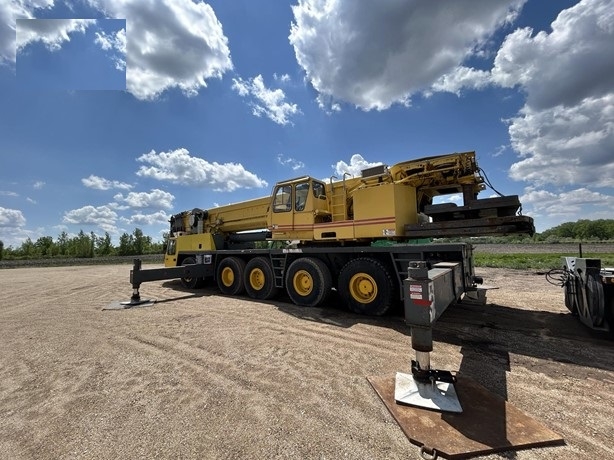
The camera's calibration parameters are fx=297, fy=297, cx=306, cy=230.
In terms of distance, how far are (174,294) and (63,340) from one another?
5.21 meters

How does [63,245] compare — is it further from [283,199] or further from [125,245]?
[283,199]

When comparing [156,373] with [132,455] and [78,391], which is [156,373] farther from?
[132,455]

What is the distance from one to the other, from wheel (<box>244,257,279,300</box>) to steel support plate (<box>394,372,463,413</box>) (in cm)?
590

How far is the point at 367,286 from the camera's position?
22.5 feet

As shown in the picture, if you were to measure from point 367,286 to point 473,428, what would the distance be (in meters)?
4.28

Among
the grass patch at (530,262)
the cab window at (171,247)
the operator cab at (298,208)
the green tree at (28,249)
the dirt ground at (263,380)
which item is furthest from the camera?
the green tree at (28,249)

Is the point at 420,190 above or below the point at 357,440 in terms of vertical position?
above

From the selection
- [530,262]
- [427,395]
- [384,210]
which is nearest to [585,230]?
[530,262]

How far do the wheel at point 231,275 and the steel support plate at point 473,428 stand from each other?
7.33 meters

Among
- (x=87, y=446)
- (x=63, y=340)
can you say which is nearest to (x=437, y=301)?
(x=87, y=446)

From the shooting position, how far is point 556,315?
6.57m

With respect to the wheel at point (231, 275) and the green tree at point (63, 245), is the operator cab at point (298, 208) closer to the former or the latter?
the wheel at point (231, 275)

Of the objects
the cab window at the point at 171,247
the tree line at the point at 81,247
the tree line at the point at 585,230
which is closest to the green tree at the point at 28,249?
the tree line at the point at 81,247

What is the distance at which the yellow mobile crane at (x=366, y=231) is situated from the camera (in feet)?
20.0
